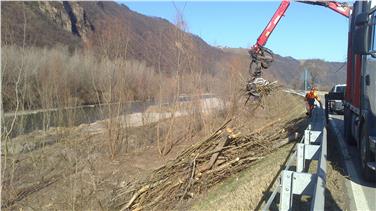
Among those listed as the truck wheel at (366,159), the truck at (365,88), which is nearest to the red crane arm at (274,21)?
the truck at (365,88)

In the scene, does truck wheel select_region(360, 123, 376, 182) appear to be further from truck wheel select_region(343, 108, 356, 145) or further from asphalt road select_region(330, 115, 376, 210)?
truck wheel select_region(343, 108, 356, 145)

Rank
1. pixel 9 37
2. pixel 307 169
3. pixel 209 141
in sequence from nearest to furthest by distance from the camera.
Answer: pixel 307 169 → pixel 209 141 → pixel 9 37

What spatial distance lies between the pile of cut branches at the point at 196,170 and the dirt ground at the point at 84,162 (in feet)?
2.54

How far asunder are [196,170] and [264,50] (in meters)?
11.5

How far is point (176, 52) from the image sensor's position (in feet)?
56.9

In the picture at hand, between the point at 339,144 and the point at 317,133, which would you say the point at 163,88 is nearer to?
the point at 339,144

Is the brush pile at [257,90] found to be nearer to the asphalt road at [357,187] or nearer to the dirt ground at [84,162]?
the dirt ground at [84,162]

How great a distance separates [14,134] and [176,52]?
7058 mm

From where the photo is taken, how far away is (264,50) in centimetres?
2128

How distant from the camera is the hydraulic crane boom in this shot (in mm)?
20672

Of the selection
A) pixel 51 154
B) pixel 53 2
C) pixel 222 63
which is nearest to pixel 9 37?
pixel 51 154

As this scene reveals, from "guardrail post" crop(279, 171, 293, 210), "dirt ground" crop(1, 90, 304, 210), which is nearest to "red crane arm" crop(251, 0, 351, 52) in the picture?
"dirt ground" crop(1, 90, 304, 210)

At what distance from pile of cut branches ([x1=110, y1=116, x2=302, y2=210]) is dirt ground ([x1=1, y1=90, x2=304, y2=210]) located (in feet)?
2.54

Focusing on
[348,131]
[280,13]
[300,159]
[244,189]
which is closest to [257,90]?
[280,13]
